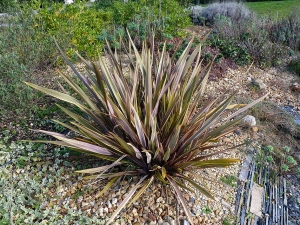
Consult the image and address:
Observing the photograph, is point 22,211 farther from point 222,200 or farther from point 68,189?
point 222,200

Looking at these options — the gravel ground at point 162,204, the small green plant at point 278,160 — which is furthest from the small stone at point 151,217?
the small green plant at point 278,160

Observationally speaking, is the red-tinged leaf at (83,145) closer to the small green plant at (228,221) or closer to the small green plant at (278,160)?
the small green plant at (228,221)

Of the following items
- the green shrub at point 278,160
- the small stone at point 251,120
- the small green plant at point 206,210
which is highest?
the small green plant at point 206,210

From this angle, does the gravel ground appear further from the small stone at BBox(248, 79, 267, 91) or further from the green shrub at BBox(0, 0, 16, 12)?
the green shrub at BBox(0, 0, 16, 12)

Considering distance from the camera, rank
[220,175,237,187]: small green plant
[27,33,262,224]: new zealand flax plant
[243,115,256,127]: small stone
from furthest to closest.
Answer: [243,115,256,127]: small stone → [220,175,237,187]: small green plant → [27,33,262,224]: new zealand flax plant

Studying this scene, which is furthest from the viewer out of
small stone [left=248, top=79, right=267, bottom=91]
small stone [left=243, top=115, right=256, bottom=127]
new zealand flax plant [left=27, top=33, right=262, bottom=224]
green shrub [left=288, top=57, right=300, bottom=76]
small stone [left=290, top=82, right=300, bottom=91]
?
green shrub [left=288, top=57, right=300, bottom=76]

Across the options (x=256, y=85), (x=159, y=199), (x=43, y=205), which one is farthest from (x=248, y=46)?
(x=43, y=205)

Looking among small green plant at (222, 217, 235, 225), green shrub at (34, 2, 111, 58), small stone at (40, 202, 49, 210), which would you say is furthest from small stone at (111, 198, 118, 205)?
green shrub at (34, 2, 111, 58)

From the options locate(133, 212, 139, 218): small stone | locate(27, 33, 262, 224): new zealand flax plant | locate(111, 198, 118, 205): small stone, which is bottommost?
locate(133, 212, 139, 218): small stone

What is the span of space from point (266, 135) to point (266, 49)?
2.49 metres

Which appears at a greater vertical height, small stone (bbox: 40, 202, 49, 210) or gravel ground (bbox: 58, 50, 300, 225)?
small stone (bbox: 40, 202, 49, 210)

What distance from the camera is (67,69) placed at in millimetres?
4289

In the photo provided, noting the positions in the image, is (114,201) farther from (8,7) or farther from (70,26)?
(8,7)

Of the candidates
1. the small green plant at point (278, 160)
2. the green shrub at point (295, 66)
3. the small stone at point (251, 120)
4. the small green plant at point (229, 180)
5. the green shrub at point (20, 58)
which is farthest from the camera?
the green shrub at point (295, 66)
